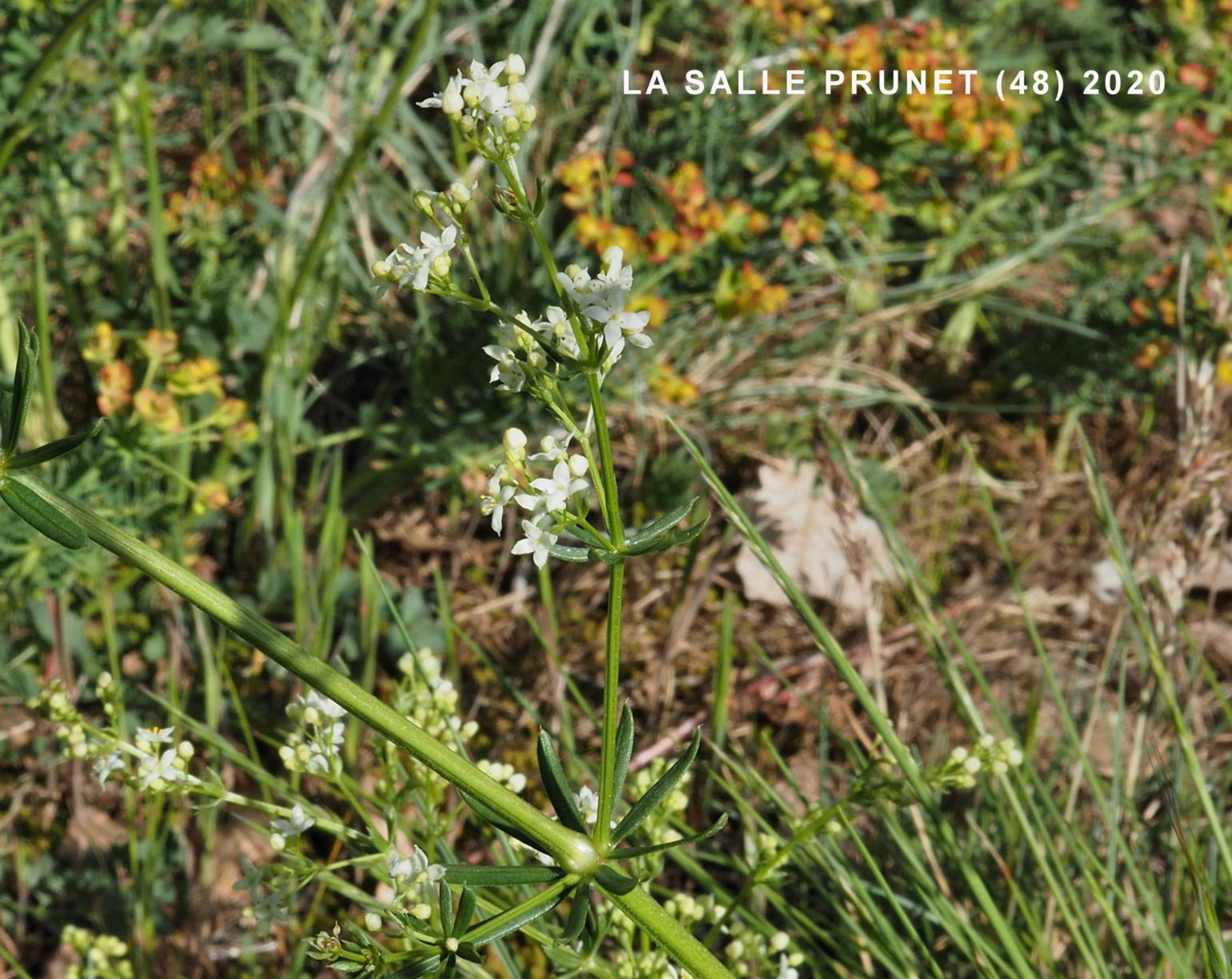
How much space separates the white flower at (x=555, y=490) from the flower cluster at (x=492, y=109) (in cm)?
24

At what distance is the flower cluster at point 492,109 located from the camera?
88 cm

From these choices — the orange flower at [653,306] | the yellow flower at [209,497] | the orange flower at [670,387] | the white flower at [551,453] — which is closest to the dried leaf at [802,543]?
the orange flower at [670,387]

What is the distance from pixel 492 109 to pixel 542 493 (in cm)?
30

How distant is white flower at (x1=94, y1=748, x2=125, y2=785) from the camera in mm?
1124

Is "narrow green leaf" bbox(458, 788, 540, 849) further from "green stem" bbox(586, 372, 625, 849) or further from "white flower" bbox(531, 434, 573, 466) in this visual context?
"white flower" bbox(531, 434, 573, 466)

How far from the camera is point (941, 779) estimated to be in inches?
48.9

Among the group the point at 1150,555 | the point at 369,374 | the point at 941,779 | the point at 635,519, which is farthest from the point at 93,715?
the point at 1150,555

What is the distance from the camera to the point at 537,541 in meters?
0.89

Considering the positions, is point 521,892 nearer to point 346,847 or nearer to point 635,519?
point 346,847

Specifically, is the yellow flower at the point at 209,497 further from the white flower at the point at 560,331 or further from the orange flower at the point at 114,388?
the white flower at the point at 560,331

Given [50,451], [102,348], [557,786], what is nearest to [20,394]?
[50,451]

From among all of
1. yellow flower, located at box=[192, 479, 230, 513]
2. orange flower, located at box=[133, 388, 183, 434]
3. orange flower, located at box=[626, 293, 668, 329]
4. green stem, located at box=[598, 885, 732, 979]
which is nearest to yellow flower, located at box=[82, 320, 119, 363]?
orange flower, located at box=[133, 388, 183, 434]

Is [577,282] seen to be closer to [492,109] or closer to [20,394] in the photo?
[492,109]

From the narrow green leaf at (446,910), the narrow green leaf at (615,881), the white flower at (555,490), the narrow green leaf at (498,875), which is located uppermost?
the white flower at (555,490)
